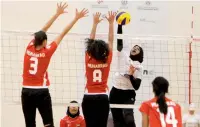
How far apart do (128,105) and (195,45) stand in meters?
2.15

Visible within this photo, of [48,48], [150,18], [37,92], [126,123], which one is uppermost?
[150,18]

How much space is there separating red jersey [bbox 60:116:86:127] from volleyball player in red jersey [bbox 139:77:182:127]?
8.28ft

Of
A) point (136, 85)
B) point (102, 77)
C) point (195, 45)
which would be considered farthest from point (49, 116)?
point (195, 45)

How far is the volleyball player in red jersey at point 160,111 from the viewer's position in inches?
163

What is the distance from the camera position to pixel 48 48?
504 centimetres

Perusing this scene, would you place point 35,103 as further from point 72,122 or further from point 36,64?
point 72,122

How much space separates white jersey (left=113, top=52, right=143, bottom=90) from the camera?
5.40 m

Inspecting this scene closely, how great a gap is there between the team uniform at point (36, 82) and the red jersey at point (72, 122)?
5.09 feet

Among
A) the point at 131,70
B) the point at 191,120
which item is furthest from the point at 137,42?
the point at 131,70

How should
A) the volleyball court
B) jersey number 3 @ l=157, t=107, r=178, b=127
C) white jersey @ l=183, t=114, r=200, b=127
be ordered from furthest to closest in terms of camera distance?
the volleyball court
white jersey @ l=183, t=114, r=200, b=127
jersey number 3 @ l=157, t=107, r=178, b=127

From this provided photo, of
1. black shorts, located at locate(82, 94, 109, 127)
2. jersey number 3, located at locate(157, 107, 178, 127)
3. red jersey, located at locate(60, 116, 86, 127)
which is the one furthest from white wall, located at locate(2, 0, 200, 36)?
jersey number 3, located at locate(157, 107, 178, 127)

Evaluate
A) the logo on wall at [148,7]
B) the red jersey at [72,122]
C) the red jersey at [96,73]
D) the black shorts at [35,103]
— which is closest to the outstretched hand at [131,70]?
the red jersey at [96,73]

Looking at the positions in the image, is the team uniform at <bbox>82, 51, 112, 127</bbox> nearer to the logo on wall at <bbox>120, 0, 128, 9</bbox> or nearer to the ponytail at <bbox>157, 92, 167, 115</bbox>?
the ponytail at <bbox>157, 92, 167, 115</bbox>

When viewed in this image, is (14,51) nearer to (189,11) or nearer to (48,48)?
(48,48)
